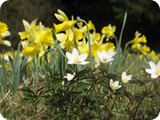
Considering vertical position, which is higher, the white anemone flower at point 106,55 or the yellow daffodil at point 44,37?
the yellow daffodil at point 44,37

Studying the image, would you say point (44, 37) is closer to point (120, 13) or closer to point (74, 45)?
point (74, 45)

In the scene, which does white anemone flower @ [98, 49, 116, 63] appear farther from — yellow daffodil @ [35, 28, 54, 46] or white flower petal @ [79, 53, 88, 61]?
yellow daffodil @ [35, 28, 54, 46]

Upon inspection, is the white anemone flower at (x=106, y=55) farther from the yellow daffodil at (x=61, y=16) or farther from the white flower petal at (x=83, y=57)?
the yellow daffodil at (x=61, y=16)

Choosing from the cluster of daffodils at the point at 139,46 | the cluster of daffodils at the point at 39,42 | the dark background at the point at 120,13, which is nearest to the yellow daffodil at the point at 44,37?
the cluster of daffodils at the point at 39,42

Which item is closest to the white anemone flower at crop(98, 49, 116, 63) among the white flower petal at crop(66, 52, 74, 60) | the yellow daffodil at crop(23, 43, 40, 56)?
the white flower petal at crop(66, 52, 74, 60)

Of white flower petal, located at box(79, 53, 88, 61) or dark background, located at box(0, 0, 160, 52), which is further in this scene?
dark background, located at box(0, 0, 160, 52)

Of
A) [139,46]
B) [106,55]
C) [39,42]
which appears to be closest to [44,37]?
[39,42]

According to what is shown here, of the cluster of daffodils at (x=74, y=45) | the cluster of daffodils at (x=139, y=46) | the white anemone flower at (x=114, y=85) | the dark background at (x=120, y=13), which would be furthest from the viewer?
the dark background at (x=120, y=13)

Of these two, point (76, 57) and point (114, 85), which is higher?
point (76, 57)

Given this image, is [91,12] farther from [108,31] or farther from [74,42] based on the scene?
[74,42]

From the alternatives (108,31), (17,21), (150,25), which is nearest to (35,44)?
(108,31)

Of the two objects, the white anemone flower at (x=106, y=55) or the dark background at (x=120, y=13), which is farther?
the dark background at (x=120, y=13)
